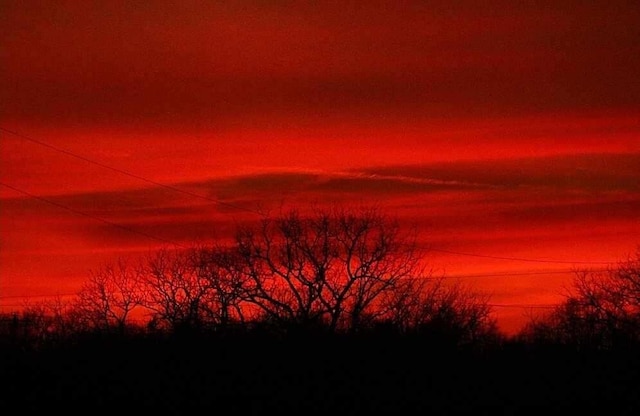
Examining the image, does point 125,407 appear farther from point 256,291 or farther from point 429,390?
point 256,291

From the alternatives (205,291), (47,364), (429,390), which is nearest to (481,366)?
(429,390)

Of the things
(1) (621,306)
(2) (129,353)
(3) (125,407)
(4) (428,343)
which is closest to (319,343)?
(4) (428,343)

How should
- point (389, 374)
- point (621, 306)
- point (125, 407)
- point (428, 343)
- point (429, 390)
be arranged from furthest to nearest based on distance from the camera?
1. point (621, 306)
2. point (428, 343)
3. point (389, 374)
4. point (429, 390)
5. point (125, 407)

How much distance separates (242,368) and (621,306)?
38.3m

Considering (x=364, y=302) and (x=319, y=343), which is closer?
(x=319, y=343)

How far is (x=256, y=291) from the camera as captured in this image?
54938mm

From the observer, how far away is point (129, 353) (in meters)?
40.3

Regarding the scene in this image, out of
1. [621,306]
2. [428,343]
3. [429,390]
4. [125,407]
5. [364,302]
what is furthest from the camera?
[621,306]

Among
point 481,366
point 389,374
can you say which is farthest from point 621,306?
point 389,374

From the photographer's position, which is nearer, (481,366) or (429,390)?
(429,390)

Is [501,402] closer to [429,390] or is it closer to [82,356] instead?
[429,390]

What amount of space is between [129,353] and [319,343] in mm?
→ 7246

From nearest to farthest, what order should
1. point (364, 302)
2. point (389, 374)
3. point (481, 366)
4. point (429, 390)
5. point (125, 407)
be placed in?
point (125, 407), point (429, 390), point (389, 374), point (481, 366), point (364, 302)

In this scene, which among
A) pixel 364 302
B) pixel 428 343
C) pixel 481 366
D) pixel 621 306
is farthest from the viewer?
pixel 621 306
